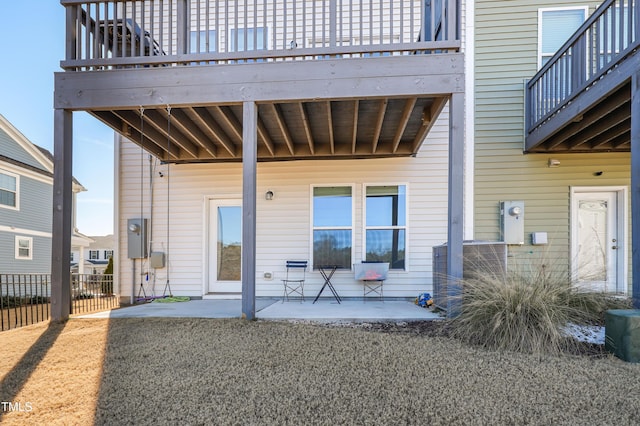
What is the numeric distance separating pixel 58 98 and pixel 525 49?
6.29 m

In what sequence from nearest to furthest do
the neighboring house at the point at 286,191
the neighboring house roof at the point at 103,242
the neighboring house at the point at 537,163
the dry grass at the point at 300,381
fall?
1. the dry grass at the point at 300,381
2. the neighboring house at the point at 286,191
3. the neighboring house at the point at 537,163
4. the neighboring house roof at the point at 103,242

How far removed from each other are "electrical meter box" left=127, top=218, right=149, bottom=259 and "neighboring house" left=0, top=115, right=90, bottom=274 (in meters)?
8.01

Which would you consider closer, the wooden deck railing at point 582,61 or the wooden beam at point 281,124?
the wooden deck railing at point 582,61

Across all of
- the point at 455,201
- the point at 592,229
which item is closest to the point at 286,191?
the point at 455,201

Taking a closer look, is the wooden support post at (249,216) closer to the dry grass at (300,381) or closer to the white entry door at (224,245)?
the dry grass at (300,381)

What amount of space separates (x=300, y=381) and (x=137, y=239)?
4748mm

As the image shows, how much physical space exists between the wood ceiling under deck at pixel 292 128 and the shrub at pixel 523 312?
2.01 m

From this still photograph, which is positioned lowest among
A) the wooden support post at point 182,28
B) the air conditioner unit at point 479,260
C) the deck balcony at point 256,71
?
the air conditioner unit at point 479,260

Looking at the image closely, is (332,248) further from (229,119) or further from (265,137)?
(229,119)

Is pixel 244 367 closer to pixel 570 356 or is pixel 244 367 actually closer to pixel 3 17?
pixel 570 356

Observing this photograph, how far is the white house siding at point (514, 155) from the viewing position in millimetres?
5801

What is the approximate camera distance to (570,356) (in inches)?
112

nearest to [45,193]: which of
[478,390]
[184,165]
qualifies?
[184,165]

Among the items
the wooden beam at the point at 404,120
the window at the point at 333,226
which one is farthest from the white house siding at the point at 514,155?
the window at the point at 333,226
